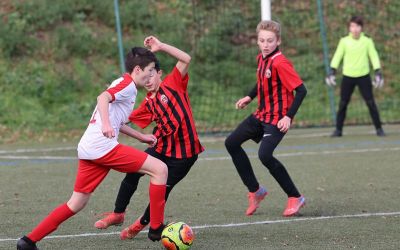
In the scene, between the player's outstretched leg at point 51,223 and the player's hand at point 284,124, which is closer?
the player's outstretched leg at point 51,223

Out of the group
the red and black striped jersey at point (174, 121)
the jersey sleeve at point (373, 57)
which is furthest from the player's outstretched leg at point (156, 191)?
the jersey sleeve at point (373, 57)

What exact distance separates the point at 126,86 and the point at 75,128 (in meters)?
9.34

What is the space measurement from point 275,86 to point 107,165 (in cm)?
217

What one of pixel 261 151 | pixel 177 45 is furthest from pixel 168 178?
pixel 177 45

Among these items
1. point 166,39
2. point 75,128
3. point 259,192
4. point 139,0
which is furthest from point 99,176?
point 139,0

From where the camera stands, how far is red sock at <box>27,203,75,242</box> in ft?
19.6

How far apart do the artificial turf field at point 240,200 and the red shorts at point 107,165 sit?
46 cm

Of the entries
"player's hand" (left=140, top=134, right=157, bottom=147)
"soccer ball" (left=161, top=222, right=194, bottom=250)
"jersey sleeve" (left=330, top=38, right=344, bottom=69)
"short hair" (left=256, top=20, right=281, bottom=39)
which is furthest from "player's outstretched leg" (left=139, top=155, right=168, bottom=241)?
"jersey sleeve" (left=330, top=38, right=344, bottom=69)

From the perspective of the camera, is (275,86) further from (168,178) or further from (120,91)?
(120,91)

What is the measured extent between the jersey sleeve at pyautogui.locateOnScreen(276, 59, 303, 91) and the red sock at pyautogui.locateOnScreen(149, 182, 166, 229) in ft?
6.18

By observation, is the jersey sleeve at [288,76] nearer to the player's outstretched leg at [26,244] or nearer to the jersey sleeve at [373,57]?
the player's outstretched leg at [26,244]

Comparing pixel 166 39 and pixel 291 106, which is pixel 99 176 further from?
pixel 166 39

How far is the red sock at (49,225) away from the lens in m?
5.98

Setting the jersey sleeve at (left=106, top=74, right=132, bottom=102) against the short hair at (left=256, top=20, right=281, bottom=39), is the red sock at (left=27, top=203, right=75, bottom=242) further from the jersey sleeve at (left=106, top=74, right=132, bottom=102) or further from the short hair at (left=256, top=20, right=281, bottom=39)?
the short hair at (left=256, top=20, right=281, bottom=39)
